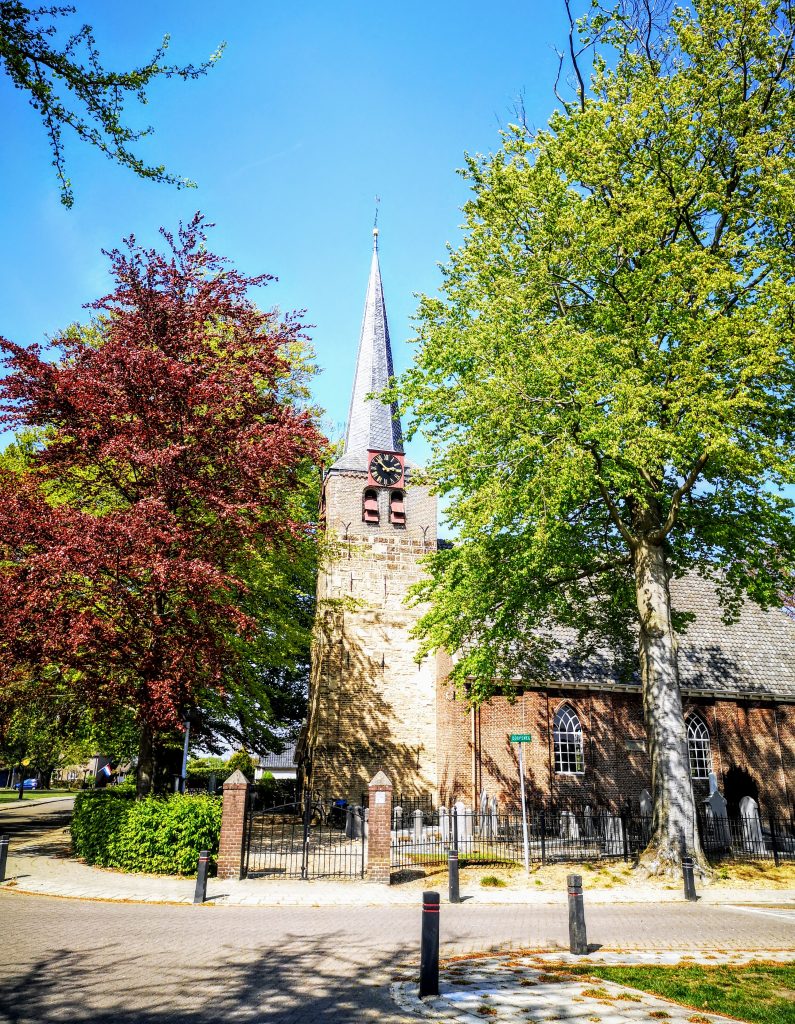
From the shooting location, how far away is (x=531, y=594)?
1606 cm

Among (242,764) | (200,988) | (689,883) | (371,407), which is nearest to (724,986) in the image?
(200,988)

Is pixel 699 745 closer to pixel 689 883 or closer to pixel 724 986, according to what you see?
pixel 689 883

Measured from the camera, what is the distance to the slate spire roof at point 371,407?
27.7m

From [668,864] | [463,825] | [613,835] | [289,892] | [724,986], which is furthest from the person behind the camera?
[463,825]

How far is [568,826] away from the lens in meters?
18.2

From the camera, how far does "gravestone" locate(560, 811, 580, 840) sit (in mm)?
17641

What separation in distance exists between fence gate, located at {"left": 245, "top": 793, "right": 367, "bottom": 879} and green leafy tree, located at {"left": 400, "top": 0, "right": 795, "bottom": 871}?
4718 millimetres

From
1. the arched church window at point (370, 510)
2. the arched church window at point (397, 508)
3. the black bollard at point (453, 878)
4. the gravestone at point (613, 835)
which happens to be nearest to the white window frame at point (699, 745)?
the gravestone at point (613, 835)

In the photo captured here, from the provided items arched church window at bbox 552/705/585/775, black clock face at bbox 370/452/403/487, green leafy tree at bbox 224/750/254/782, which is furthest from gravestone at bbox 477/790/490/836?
green leafy tree at bbox 224/750/254/782

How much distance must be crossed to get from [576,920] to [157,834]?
8804 millimetres

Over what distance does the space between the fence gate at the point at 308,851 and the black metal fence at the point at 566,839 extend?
1.05 metres

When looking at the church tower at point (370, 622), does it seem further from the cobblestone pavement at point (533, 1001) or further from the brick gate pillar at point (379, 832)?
the cobblestone pavement at point (533, 1001)

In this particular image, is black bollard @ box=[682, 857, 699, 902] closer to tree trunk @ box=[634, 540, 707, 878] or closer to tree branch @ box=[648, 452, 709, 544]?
tree trunk @ box=[634, 540, 707, 878]

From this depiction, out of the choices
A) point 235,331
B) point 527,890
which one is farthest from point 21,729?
point 527,890
